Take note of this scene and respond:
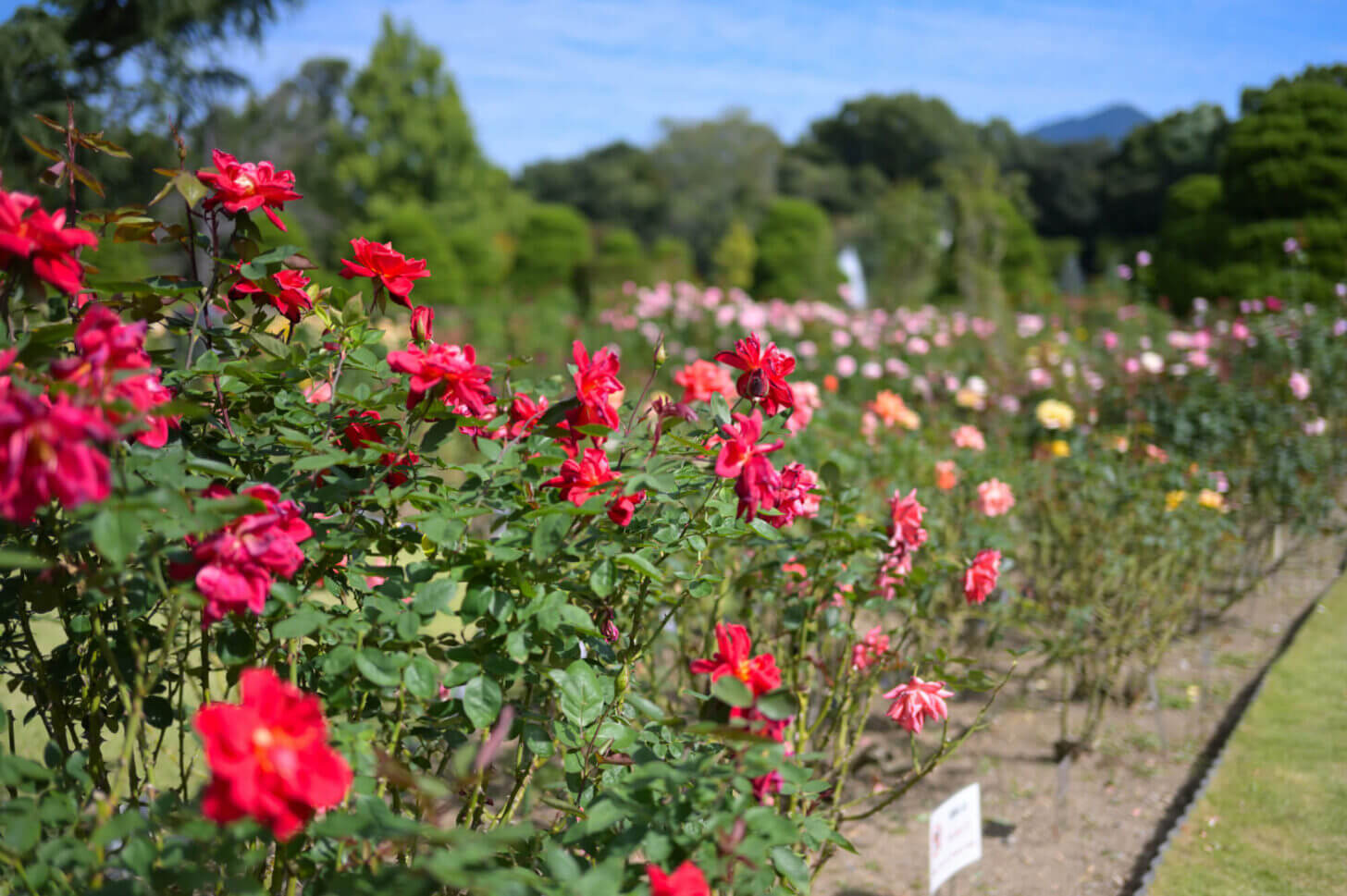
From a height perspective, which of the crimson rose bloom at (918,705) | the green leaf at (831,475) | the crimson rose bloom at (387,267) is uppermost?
the crimson rose bloom at (387,267)

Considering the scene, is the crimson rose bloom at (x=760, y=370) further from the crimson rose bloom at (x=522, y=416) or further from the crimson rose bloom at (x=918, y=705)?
the crimson rose bloom at (x=918, y=705)

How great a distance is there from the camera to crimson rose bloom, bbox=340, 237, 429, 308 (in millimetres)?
1151

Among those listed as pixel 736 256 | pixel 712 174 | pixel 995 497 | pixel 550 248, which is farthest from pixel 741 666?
pixel 712 174

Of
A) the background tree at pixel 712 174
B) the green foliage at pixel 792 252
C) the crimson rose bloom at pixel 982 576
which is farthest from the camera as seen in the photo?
the background tree at pixel 712 174

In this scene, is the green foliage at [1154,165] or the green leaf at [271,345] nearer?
the green leaf at [271,345]

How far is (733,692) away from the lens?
885mm

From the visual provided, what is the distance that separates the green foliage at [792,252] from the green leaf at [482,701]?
1276cm

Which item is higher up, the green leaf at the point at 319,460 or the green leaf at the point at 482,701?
the green leaf at the point at 319,460

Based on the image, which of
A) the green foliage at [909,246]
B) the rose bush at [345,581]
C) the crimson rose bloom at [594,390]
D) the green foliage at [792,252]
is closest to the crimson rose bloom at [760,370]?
the rose bush at [345,581]

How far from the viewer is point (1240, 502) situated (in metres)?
3.85

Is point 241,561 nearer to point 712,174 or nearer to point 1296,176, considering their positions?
point 1296,176

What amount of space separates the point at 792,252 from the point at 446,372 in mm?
13266

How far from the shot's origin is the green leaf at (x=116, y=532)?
744 millimetres

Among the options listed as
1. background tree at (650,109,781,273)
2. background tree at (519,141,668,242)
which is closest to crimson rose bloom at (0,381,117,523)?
background tree at (650,109,781,273)
